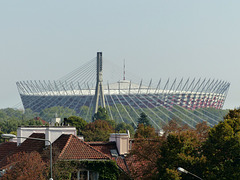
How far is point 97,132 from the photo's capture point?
10838 cm

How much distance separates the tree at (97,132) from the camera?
101 meters

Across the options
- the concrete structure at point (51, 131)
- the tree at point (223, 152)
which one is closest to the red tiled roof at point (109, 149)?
the concrete structure at point (51, 131)

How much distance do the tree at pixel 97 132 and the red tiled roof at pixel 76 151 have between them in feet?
171

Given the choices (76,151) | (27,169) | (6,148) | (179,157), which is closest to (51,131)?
(76,151)

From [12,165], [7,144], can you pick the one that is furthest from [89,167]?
[7,144]

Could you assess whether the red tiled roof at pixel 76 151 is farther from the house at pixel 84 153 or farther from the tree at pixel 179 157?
the tree at pixel 179 157

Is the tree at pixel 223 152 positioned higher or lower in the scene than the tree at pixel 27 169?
higher

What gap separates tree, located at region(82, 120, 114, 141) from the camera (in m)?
101

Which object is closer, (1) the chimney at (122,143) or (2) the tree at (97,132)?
(1) the chimney at (122,143)

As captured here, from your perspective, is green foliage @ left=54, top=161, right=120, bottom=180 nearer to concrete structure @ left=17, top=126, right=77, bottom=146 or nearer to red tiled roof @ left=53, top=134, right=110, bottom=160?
red tiled roof @ left=53, top=134, right=110, bottom=160

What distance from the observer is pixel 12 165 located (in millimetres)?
39969

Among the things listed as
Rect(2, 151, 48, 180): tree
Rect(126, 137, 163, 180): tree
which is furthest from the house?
Rect(2, 151, 48, 180): tree

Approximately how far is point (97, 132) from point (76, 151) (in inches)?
2620

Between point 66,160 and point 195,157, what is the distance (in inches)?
308
